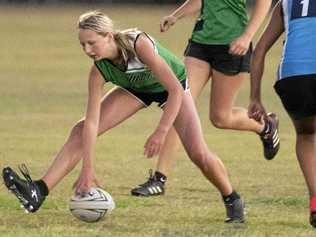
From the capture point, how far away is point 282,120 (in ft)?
62.1

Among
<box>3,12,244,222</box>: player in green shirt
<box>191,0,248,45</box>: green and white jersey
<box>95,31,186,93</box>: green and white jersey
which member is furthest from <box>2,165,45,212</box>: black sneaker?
<box>191,0,248,45</box>: green and white jersey

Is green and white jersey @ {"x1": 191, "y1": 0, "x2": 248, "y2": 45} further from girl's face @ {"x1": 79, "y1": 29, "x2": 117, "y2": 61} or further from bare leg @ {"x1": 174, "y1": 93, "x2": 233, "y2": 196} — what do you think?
girl's face @ {"x1": 79, "y1": 29, "x2": 117, "y2": 61}

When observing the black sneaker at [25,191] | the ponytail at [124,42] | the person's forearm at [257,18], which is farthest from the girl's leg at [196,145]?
the person's forearm at [257,18]

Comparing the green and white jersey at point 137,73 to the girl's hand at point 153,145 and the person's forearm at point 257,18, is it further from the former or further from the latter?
the person's forearm at point 257,18

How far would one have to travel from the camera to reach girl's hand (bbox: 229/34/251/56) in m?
10.3

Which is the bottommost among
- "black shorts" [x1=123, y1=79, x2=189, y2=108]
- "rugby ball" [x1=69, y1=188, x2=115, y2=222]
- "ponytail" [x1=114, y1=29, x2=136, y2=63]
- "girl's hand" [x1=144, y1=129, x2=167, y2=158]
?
"rugby ball" [x1=69, y1=188, x2=115, y2=222]

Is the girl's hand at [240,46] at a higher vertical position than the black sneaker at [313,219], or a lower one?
higher

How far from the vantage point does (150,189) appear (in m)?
10.9

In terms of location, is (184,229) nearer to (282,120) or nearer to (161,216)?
(161,216)

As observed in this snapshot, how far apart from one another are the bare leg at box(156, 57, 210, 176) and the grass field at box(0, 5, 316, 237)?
29 centimetres

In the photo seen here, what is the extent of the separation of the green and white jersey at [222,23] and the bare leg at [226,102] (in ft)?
1.04

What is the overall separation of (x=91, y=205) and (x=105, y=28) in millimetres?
1246

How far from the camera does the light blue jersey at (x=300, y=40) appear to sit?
27.6 ft

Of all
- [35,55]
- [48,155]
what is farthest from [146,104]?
[35,55]
